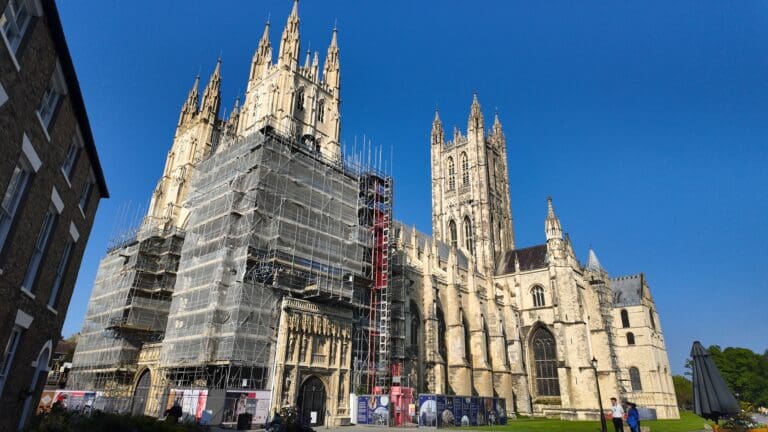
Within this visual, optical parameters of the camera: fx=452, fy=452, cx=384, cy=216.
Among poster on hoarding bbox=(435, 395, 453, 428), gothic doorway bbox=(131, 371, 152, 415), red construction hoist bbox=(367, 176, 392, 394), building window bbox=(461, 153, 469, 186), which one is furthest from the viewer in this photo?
building window bbox=(461, 153, 469, 186)

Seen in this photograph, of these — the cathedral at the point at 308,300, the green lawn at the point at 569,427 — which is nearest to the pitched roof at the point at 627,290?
the cathedral at the point at 308,300

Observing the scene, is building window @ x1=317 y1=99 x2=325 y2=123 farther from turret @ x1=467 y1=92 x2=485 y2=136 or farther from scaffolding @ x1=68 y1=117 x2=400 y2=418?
turret @ x1=467 y1=92 x2=485 y2=136

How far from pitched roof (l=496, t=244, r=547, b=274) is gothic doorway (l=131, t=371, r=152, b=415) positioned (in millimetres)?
37011

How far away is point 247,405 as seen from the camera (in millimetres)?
19844

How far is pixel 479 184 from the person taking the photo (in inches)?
2179

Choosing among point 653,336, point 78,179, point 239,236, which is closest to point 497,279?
point 653,336

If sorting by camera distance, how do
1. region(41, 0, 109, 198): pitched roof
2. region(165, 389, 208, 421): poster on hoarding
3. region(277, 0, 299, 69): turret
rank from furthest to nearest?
region(277, 0, 299, 69): turret → region(165, 389, 208, 421): poster on hoarding → region(41, 0, 109, 198): pitched roof

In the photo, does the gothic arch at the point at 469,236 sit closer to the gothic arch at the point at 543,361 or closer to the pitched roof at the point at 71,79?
the gothic arch at the point at 543,361

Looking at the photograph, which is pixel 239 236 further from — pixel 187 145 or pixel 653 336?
pixel 653 336

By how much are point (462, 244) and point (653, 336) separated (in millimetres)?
23898

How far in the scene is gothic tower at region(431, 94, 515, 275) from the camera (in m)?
53.4

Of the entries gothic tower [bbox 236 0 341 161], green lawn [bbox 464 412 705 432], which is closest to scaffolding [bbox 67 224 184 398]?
gothic tower [bbox 236 0 341 161]

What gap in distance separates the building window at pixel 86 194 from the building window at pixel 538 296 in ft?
137

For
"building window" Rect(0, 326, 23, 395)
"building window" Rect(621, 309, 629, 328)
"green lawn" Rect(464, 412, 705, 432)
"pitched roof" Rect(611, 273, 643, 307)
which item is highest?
"pitched roof" Rect(611, 273, 643, 307)
